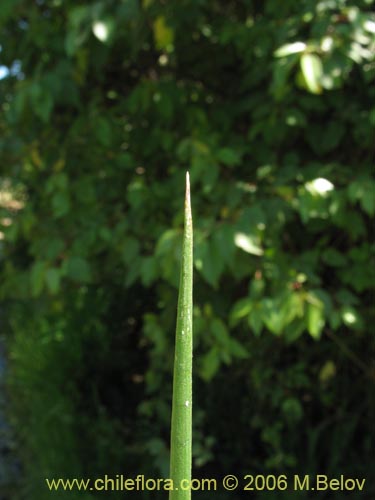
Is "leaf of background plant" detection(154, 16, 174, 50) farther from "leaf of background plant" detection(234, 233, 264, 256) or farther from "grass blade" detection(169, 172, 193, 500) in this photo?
"grass blade" detection(169, 172, 193, 500)

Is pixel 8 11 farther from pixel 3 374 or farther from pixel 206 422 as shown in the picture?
pixel 3 374

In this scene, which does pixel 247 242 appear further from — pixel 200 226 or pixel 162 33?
pixel 162 33

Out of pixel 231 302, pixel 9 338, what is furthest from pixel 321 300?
pixel 9 338

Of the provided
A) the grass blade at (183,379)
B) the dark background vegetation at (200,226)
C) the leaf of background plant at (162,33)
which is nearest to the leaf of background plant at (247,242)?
the dark background vegetation at (200,226)

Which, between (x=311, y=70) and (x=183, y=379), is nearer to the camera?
(x=183, y=379)

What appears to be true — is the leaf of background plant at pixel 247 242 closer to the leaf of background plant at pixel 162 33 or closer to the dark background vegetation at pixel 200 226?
the dark background vegetation at pixel 200 226

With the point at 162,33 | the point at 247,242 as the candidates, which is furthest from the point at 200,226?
the point at 162,33

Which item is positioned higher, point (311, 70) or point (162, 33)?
point (162, 33)

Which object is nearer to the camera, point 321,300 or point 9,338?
point 321,300
